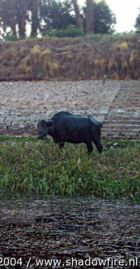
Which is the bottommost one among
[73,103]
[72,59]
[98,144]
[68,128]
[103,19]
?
[73,103]

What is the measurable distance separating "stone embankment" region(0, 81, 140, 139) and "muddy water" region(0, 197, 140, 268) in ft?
31.6

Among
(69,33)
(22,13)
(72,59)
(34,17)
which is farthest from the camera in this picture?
(22,13)

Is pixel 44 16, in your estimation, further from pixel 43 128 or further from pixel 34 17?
Result: pixel 43 128

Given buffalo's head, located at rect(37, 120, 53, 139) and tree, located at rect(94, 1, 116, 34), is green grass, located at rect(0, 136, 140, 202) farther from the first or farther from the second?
Answer: tree, located at rect(94, 1, 116, 34)

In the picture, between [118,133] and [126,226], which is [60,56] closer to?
[118,133]

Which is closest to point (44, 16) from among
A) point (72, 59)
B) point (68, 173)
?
point (72, 59)

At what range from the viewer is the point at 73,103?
2225 centimetres

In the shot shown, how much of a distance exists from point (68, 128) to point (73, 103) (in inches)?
368

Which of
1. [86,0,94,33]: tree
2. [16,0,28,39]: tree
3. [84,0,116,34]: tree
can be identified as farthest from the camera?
[84,0,116,34]: tree

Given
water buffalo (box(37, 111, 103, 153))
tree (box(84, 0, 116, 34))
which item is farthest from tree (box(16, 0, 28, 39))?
water buffalo (box(37, 111, 103, 153))

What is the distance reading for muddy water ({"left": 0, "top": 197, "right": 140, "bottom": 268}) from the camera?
18.7 feet

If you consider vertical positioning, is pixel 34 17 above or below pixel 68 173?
above

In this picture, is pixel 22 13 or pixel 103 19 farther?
pixel 103 19

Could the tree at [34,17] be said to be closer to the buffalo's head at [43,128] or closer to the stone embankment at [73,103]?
the stone embankment at [73,103]
